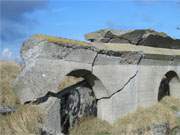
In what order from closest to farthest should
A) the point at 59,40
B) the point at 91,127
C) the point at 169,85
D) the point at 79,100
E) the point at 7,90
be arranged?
the point at 7,90
the point at 59,40
the point at 91,127
the point at 79,100
the point at 169,85

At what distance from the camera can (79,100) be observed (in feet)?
36.6

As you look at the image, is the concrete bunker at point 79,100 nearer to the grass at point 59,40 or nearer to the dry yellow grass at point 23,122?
the grass at point 59,40

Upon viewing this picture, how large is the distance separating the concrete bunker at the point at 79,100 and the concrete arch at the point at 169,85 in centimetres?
390

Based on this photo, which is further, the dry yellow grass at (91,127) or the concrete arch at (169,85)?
the concrete arch at (169,85)

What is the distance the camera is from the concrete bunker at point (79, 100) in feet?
34.7

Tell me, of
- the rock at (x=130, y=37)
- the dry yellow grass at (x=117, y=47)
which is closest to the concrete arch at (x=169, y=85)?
the dry yellow grass at (x=117, y=47)

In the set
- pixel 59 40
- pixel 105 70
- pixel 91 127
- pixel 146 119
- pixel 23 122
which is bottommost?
pixel 91 127

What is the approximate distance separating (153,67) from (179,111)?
158 centimetres

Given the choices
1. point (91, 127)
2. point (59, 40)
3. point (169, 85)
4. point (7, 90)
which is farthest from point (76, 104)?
point (169, 85)

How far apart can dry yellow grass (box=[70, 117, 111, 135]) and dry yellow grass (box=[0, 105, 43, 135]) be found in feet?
5.64

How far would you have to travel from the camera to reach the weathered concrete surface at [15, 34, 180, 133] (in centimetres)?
921

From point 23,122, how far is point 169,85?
7748 mm

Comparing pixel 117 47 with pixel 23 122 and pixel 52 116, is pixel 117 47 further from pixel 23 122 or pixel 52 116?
pixel 23 122

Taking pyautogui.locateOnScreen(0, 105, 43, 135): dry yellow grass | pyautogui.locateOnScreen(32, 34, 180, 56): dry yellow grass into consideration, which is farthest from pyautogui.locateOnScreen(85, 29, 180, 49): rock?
pyautogui.locateOnScreen(0, 105, 43, 135): dry yellow grass
